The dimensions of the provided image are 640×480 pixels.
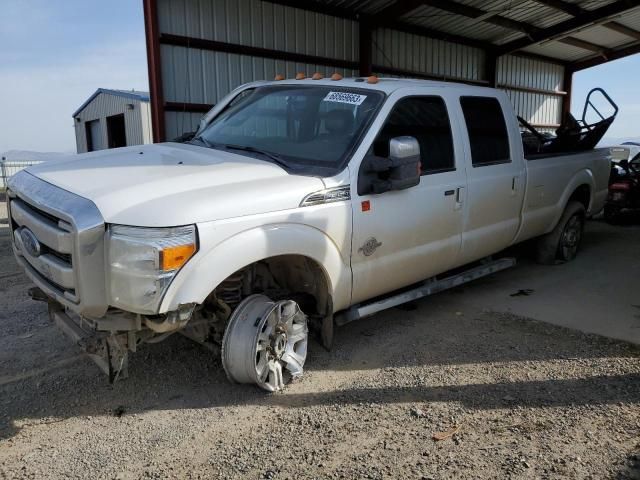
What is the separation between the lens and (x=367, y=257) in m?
3.81

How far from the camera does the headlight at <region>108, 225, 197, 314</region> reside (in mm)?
2713

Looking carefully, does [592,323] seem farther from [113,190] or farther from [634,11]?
[634,11]

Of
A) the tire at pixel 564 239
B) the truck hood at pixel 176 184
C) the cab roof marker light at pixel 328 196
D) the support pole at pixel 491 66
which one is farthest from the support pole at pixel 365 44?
the cab roof marker light at pixel 328 196

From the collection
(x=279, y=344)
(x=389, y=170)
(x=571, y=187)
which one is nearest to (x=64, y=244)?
(x=279, y=344)

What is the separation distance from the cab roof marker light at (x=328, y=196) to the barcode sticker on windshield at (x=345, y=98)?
0.82 metres

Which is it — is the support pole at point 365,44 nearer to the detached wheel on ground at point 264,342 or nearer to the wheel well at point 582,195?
the wheel well at point 582,195

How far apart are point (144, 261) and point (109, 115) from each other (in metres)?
19.9

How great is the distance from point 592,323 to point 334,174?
2.94 m

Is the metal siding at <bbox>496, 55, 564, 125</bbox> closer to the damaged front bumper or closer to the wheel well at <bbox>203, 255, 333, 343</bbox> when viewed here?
the wheel well at <bbox>203, 255, 333, 343</bbox>

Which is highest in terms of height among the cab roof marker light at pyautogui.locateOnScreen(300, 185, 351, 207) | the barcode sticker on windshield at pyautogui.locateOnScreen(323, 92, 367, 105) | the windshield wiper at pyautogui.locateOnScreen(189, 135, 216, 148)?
the barcode sticker on windshield at pyautogui.locateOnScreen(323, 92, 367, 105)

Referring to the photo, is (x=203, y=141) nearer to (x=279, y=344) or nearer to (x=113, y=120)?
(x=279, y=344)

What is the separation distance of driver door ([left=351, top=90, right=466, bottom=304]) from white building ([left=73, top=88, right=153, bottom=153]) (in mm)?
14957

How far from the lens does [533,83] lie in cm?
1847

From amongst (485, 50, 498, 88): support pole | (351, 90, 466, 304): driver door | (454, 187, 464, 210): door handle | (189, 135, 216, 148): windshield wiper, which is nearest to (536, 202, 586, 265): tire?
(351, 90, 466, 304): driver door
